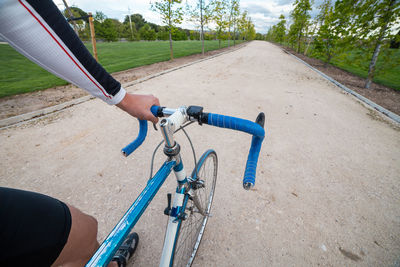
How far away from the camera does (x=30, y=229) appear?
0.79 metres

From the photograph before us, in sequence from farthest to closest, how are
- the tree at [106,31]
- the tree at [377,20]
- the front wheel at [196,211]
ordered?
the tree at [106,31], the tree at [377,20], the front wheel at [196,211]

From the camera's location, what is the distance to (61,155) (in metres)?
2.97

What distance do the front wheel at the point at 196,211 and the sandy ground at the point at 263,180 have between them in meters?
0.13

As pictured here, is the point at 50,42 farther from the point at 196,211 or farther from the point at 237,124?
the point at 196,211

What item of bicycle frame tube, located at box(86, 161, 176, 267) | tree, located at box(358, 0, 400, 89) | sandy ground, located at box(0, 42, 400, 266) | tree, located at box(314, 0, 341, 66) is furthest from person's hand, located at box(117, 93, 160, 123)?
tree, located at box(314, 0, 341, 66)

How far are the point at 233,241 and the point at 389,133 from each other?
4.54 m

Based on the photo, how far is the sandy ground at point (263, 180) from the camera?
1.83 metres

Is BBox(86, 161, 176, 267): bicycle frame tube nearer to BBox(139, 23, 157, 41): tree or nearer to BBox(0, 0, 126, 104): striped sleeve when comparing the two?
BBox(0, 0, 126, 104): striped sleeve

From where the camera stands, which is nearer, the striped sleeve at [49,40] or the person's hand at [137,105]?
the striped sleeve at [49,40]

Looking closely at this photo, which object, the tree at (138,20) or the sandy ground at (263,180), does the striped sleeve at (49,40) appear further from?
the tree at (138,20)

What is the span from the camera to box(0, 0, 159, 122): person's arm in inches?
24.1

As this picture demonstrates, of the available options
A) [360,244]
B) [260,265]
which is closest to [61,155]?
[260,265]

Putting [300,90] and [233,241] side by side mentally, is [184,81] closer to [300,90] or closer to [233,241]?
[300,90]

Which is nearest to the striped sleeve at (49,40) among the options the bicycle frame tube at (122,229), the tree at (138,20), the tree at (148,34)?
the bicycle frame tube at (122,229)
